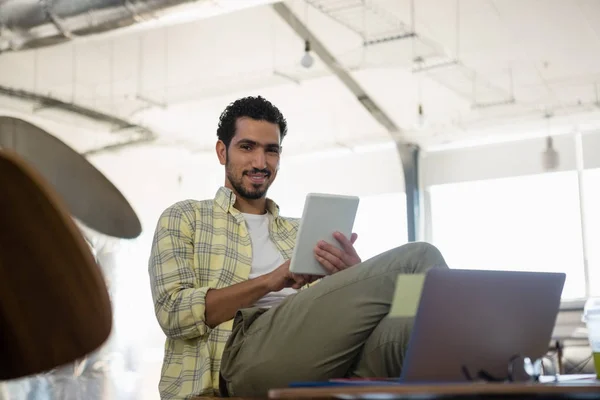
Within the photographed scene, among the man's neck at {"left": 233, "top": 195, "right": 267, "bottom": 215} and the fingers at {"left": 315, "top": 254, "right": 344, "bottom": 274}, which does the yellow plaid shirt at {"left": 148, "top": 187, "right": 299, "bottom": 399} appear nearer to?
the man's neck at {"left": 233, "top": 195, "right": 267, "bottom": 215}

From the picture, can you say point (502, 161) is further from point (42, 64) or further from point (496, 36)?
point (42, 64)

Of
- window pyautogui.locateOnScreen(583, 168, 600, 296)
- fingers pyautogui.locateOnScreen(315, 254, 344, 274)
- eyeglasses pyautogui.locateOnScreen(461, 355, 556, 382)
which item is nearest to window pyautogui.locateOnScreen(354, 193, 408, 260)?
window pyautogui.locateOnScreen(583, 168, 600, 296)

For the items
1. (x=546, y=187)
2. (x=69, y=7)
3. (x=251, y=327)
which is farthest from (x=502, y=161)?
(x=251, y=327)

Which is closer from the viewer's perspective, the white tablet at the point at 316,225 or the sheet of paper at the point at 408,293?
the sheet of paper at the point at 408,293

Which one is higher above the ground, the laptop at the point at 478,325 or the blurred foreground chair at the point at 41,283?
the blurred foreground chair at the point at 41,283

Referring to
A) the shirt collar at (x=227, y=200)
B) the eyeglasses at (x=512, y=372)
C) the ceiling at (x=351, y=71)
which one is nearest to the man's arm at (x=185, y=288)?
the shirt collar at (x=227, y=200)

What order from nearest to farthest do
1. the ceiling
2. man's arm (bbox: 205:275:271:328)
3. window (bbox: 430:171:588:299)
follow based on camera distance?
man's arm (bbox: 205:275:271:328) < the ceiling < window (bbox: 430:171:588:299)

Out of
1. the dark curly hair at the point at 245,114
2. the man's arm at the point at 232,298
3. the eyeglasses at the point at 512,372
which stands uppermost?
the dark curly hair at the point at 245,114

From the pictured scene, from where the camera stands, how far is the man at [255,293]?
4.57 feet

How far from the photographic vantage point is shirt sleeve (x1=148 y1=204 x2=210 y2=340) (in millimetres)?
1855

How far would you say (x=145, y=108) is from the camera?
7.12 m

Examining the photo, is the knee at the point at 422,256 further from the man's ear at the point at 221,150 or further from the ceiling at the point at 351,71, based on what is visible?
the ceiling at the point at 351,71

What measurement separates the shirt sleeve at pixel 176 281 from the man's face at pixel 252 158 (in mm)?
205

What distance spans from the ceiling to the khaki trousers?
429 centimetres
